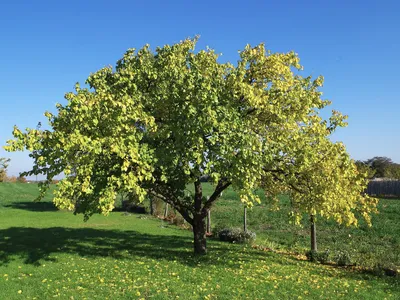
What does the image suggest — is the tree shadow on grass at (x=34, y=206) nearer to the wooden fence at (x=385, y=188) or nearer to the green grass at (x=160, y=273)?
the green grass at (x=160, y=273)

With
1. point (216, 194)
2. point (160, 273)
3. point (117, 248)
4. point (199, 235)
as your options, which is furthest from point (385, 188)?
point (160, 273)

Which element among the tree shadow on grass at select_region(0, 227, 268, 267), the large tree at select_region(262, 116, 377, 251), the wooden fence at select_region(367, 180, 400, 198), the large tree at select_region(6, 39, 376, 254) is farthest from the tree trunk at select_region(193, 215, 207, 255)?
the wooden fence at select_region(367, 180, 400, 198)

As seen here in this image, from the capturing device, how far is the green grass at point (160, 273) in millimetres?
11602

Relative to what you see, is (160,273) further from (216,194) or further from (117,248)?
(117,248)

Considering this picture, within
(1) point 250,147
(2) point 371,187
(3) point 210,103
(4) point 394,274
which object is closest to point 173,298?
(1) point 250,147

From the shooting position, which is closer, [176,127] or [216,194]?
[176,127]

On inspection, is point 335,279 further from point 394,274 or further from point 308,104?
point 308,104

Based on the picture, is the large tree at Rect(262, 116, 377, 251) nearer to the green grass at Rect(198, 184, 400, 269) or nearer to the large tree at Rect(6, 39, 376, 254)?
the large tree at Rect(6, 39, 376, 254)

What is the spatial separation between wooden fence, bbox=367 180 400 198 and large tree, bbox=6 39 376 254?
4967cm

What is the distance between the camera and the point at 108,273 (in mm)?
13719

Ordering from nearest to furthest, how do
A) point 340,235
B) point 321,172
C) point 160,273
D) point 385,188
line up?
point 160,273 → point 321,172 → point 340,235 → point 385,188

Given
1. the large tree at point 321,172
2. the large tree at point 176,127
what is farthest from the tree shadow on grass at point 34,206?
the large tree at point 321,172

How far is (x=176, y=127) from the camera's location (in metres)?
13.9

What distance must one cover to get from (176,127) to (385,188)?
55.3 metres
